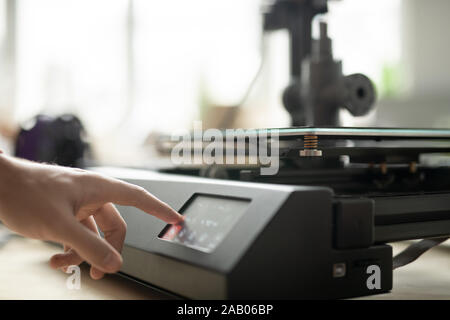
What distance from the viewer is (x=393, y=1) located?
329 centimetres

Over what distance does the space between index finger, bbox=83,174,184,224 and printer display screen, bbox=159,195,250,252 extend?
0.5 inches

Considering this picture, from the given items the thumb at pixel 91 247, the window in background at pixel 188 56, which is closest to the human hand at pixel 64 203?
the thumb at pixel 91 247

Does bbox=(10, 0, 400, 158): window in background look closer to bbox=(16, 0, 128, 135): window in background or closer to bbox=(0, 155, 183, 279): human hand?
bbox=(16, 0, 128, 135): window in background

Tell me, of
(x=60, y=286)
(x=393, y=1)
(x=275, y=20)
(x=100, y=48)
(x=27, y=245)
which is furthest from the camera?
(x=393, y=1)

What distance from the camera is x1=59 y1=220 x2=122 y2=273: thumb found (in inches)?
16.7

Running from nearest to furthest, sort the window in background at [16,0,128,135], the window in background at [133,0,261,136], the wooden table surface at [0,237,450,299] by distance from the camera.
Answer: the wooden table surface at [0,237,450,299], the window in background at [16,0,128,135], the window in background at [133,0,261,136]

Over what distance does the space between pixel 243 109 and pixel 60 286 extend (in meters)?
2.27

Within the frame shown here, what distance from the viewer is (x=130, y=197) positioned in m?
0.50

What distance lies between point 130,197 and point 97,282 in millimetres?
138

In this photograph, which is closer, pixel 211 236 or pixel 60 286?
pixel 211 236

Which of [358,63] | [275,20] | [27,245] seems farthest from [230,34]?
[27,245]

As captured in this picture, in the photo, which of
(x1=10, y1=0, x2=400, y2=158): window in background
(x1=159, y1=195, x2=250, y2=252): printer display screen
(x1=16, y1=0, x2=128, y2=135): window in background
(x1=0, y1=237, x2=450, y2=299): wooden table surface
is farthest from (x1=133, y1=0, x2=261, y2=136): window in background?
(x1=159, y1=195, x2=250, y2=252): printer display screen

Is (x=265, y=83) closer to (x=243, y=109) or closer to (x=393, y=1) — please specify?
(x=243, y=109)

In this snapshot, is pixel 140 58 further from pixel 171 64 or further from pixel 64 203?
pixel 64 203
